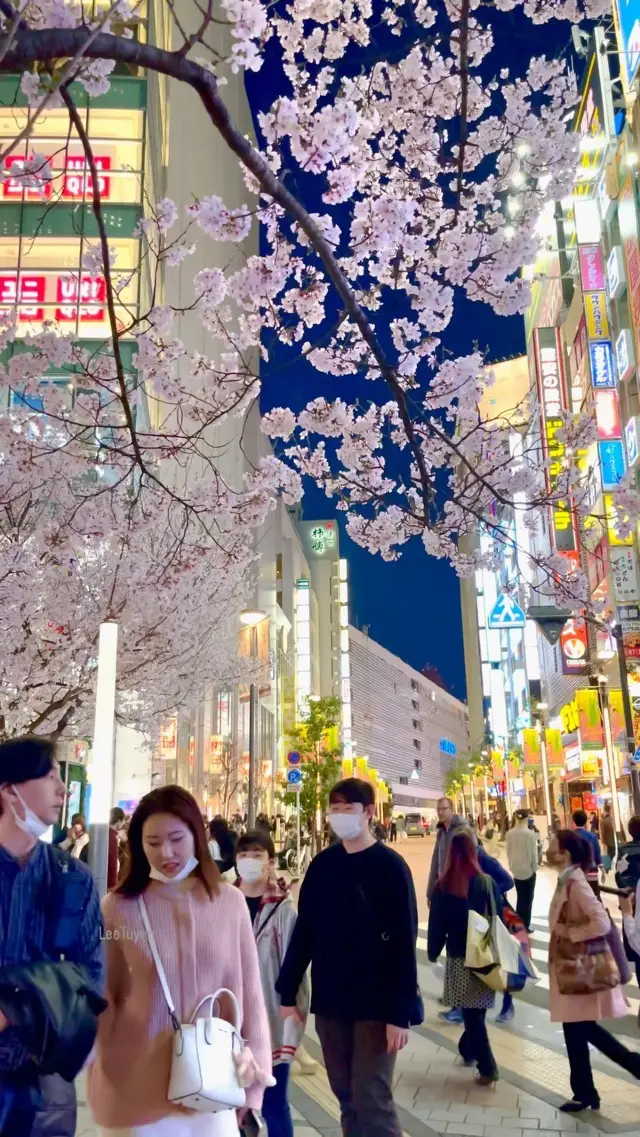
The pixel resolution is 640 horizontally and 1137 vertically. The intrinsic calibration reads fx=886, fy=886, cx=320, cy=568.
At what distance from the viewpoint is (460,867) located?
6.27 meters

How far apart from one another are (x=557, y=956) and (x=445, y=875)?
3.76 feet

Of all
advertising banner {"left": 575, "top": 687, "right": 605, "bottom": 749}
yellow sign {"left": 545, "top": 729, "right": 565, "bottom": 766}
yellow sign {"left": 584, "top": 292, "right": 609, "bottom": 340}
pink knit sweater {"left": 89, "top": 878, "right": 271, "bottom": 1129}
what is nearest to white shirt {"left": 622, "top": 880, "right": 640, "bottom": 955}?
pink knit sweater {"left": 89, "top": 878, "right": 271, "bottom": 1129}

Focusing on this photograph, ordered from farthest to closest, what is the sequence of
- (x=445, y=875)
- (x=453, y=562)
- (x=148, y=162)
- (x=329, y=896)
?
(x=148, y=162) < (x=453, y=562) < (x=445, y=875) < (x=329, y=896)

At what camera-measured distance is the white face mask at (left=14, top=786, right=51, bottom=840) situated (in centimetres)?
224

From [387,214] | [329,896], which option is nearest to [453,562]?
[387,214]

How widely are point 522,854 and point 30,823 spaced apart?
33.5ft

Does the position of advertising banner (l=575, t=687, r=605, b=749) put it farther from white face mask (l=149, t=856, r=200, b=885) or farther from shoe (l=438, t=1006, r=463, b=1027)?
white face mask (l=149, t=856, r=200, b=885)

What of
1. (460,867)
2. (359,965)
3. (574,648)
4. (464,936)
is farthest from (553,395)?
(359,965)

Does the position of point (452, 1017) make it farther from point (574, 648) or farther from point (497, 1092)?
point (574, 648)

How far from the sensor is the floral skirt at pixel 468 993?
5.62 meters

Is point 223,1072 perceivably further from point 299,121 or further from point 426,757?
point 426,757

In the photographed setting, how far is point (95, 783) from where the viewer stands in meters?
6.59

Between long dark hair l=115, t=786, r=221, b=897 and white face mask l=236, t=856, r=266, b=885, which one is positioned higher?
long dark hair l=115, t=786, r=221, b=897

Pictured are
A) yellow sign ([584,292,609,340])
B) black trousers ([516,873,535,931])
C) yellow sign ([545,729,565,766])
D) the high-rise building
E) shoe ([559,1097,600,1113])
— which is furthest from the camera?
the high-rise building
